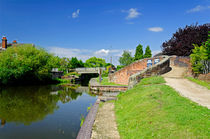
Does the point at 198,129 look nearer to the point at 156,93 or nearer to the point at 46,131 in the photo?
the point at 156,93

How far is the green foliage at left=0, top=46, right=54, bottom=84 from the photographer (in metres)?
24.3

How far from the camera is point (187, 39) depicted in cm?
2433

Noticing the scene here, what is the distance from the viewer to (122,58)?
163ft

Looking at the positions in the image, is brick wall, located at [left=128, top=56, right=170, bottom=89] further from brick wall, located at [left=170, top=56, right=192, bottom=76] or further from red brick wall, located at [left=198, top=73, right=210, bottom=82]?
brick wall, located at [left=170, top=56, right=192, bottom=76]

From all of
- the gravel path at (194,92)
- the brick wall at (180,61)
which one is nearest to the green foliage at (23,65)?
the brick wall at (180,61)

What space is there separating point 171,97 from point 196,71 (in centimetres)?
741

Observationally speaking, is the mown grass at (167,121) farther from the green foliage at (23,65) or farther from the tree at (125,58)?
the tree at (125,58)

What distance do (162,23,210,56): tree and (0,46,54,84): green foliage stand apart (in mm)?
22899

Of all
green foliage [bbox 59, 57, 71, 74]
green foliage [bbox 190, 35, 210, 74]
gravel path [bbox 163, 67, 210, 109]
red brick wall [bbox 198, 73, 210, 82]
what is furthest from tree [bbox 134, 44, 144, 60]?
gravel path [bbox 163, 67, 210, 109]

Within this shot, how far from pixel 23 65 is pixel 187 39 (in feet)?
88.4

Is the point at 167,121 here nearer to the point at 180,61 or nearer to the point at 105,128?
the point at 105,128

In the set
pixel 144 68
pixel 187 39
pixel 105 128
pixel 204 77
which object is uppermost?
pixel 187 39

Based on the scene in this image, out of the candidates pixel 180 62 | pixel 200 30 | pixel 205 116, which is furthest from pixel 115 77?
pixel 205 116

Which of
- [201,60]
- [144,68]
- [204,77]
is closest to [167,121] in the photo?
[204,77]
